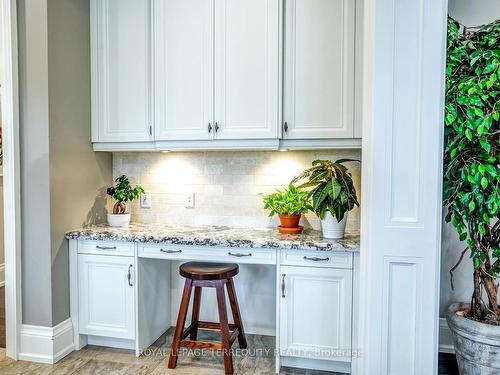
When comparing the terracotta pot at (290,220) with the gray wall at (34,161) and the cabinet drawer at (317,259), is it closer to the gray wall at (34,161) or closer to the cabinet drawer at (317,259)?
the cabinet drawer at (317,259)

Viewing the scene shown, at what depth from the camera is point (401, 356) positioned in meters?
1.88

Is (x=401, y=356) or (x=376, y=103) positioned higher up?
(x=376, y=103)

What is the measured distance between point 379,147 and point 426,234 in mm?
468

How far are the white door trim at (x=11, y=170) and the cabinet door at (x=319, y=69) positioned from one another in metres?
1.68

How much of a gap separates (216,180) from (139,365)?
134 centimetres

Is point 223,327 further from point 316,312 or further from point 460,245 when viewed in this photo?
point 460,245

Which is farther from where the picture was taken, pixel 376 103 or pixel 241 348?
pixel 241 348

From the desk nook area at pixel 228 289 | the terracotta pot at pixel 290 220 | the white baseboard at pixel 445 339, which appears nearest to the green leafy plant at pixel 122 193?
the desk nook area at pixel 228 289

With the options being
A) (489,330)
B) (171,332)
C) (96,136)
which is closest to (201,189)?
(96,136)

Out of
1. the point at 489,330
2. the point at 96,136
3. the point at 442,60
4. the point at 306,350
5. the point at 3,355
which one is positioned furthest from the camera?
the point at 96,136

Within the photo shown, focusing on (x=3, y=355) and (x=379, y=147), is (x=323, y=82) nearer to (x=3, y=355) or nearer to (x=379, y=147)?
(x=379, y=147)

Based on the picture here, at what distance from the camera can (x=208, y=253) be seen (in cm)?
235

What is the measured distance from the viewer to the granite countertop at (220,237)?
7.16 feet

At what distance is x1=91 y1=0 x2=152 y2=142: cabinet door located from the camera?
8.54ft
